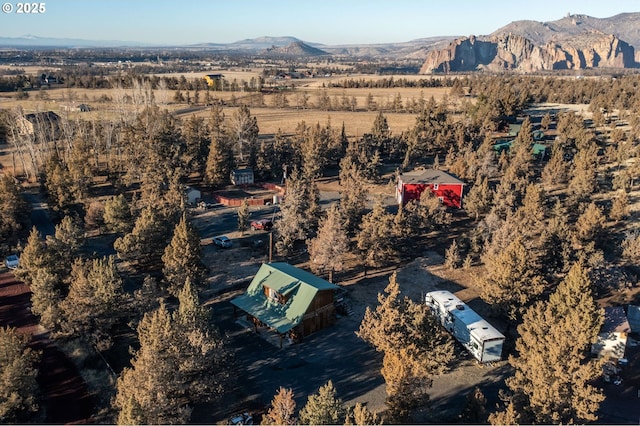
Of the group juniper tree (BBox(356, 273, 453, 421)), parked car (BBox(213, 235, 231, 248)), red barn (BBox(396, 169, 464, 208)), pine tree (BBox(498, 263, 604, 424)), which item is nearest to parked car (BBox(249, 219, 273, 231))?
parked car (BBox(213, 235, 231, 248))

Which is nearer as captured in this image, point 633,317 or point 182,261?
point 633,317

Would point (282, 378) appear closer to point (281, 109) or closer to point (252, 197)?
point (252, 197)

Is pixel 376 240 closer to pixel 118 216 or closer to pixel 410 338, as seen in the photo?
pixel 410 338

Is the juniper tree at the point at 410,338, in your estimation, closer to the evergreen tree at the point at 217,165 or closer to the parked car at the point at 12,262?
the parked car at the point at 12,262

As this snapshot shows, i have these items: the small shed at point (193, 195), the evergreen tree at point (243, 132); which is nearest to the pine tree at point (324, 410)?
the small shed at point (193, 195)

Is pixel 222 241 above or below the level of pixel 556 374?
below

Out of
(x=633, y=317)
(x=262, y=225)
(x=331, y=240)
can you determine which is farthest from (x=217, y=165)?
(x=633, y=317)
